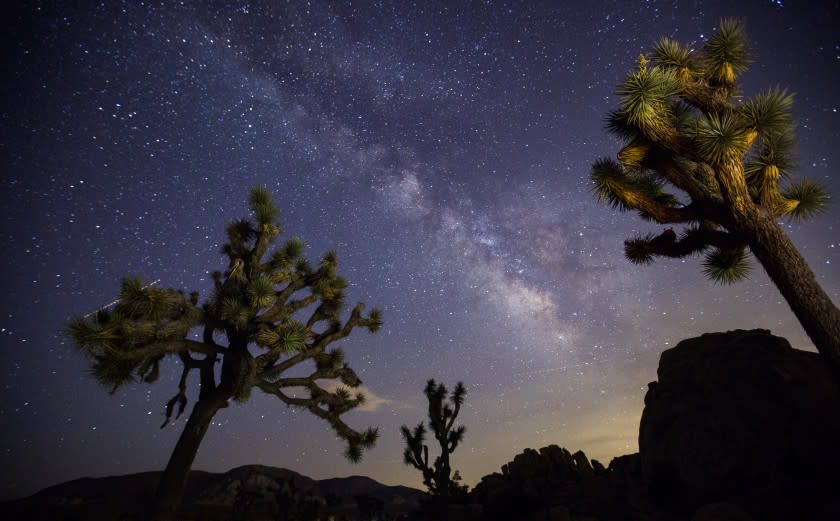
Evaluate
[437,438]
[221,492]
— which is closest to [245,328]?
[437,438]

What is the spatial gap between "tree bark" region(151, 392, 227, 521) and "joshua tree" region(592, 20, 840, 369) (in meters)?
9.34

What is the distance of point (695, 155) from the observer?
6098 millimetres

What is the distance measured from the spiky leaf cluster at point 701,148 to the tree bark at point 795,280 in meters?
0.27

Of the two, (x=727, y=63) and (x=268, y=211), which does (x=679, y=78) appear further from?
(x=268, y=211)

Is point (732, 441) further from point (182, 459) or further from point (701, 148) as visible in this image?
point (182, 459)

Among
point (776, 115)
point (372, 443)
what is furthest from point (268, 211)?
point (776, 115)

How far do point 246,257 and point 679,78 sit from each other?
1029cm

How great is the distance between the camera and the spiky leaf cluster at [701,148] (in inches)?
230

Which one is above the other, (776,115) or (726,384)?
(776,115)

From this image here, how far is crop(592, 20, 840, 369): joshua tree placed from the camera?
5.59m

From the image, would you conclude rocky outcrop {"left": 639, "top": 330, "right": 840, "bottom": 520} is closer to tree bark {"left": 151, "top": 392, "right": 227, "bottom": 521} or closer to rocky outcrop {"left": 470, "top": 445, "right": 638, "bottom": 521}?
rocky outcrop {"left": 470, "top": 445, "right": 638, "bottom": 521}

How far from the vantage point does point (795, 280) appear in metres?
5.44

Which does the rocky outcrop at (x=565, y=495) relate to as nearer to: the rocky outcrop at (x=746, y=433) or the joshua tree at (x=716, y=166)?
the rocky outcrop at (x=746, y=433)

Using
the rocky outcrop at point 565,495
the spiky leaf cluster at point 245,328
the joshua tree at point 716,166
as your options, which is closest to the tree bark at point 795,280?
the joshua tree at point 716,166
